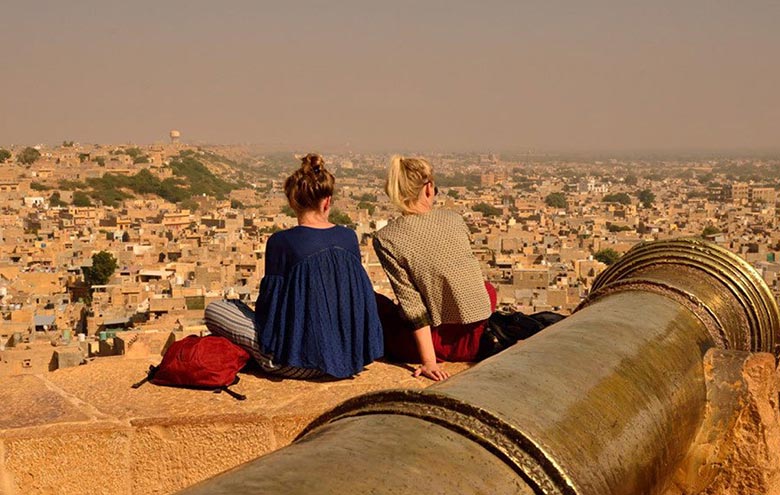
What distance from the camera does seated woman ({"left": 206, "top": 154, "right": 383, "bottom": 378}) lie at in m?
2.76

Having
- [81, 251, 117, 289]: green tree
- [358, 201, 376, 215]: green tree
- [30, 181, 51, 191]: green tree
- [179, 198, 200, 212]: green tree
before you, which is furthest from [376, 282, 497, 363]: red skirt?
[30, 181, 51, 191]: green tree

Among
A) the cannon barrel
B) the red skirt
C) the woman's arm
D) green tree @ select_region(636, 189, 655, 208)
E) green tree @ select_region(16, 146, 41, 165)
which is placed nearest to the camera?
the cannon barrel

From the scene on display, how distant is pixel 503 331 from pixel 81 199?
57102 millimetres

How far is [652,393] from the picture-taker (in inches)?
76.2

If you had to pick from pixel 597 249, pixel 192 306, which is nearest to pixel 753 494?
pixel 192 306

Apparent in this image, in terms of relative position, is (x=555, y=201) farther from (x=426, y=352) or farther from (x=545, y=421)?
(x=545, y=421)

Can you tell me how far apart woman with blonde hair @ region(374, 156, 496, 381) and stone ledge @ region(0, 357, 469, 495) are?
241 millimetres

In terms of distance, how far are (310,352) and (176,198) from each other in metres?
63.9

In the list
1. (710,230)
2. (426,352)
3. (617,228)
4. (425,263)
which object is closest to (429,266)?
(425,263)

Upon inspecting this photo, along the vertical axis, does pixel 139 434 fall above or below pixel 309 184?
below

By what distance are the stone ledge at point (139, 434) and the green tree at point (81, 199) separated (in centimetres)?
5596

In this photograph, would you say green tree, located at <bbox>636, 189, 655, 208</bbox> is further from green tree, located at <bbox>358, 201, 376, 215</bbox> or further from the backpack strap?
the backpack strap

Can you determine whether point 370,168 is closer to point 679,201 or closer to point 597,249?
point 679,201

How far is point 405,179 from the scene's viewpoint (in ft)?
9.41
